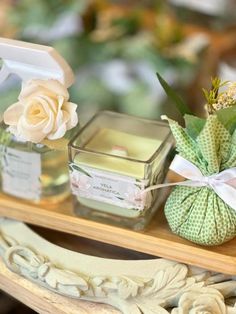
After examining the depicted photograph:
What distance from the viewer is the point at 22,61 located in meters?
0.74

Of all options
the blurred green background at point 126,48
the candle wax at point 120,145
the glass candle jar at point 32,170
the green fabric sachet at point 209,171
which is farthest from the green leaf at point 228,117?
the blurred green background at point 126,48

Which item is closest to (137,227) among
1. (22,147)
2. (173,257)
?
(173,257)

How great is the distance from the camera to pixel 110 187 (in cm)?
71

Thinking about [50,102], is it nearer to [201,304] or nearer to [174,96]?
[174,96]

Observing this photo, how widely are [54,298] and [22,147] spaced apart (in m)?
0.20

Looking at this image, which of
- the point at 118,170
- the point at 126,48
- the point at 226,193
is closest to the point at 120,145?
the point at 118,170

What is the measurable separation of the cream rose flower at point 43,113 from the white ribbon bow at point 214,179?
0.13 m

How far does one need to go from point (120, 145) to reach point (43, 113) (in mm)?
115

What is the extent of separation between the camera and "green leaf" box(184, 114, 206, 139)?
66 centimetres

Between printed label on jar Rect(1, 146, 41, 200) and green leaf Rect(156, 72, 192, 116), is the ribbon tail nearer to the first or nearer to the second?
green leaf Rect(156, 72, 192, 116)

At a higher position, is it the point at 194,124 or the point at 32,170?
the point at 194,124

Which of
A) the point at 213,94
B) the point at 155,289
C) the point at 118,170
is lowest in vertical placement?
the point at 155,289

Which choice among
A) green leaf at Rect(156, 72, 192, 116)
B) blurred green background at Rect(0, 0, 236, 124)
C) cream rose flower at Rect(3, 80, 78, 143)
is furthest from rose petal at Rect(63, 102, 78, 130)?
blurred green background at Rect(0, 0, 236, 124)

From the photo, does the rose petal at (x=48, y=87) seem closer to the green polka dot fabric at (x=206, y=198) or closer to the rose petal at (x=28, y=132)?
the rose petal at (x=28, y=132)
